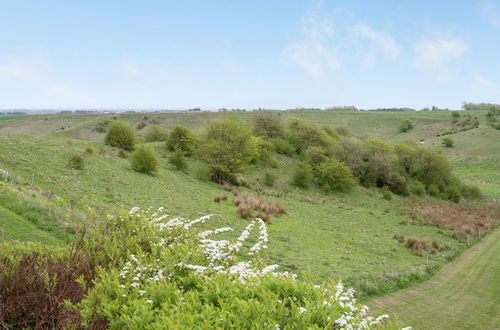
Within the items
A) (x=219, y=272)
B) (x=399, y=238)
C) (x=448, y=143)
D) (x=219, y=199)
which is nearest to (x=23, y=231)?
(x=219, y=272)

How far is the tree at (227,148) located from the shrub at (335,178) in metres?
10.9

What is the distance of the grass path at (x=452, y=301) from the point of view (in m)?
12.5

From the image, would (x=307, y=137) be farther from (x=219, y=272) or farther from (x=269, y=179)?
(x=219, y=272)

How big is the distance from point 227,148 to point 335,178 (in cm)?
1576

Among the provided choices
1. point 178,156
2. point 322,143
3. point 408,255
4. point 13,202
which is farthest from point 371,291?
point 322,143

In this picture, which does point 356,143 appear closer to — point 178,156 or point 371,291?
point 178,156

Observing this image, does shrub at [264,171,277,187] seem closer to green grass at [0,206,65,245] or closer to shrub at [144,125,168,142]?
shrub at [144,125,168,142]

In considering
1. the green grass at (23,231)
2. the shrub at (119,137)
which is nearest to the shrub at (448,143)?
the shrub at (119,137)

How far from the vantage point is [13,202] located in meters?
13.2

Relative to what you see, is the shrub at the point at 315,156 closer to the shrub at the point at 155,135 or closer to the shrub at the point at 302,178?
the shrub at the point at 302,178

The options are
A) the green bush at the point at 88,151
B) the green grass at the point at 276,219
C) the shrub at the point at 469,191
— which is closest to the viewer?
the green grass at the point at 276,219

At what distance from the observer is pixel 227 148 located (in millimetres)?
38562

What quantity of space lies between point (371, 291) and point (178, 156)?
29.2m

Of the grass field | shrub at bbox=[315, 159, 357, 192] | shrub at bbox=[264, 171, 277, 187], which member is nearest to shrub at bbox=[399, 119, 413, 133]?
the grass field
